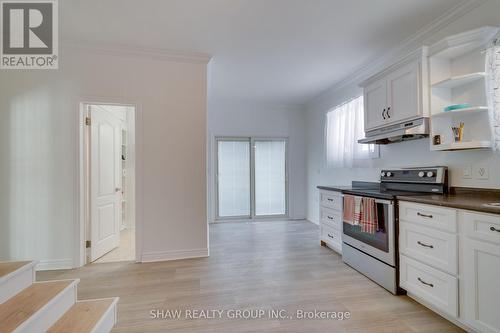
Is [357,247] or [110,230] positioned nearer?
[357,247]

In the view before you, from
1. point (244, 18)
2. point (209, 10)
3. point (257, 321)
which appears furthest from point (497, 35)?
point (257, 321)

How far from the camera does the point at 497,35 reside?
198 centimetres

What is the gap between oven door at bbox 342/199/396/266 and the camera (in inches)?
90.0

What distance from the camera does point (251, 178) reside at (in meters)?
5.69

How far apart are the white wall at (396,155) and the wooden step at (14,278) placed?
3.78m

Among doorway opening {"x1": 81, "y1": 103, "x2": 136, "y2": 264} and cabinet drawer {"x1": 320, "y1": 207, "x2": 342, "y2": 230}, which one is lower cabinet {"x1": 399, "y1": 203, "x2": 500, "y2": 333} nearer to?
cabinet drawer {"x1": 320, "y1": 207, "x2": 342, "y2": 230}

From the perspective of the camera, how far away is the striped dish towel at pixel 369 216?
2480 mm

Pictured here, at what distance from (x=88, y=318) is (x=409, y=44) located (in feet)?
13.7

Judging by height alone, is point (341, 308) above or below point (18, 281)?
below

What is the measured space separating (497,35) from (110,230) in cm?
492

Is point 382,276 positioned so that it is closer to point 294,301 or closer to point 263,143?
point 294,301

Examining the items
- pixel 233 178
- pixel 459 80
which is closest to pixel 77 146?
pixel 233 178

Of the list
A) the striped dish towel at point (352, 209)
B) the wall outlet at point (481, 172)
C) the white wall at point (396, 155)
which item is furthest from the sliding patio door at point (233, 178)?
the wall outlet at point (481, 172)

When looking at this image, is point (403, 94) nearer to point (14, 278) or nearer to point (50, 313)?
point (50, 313)
